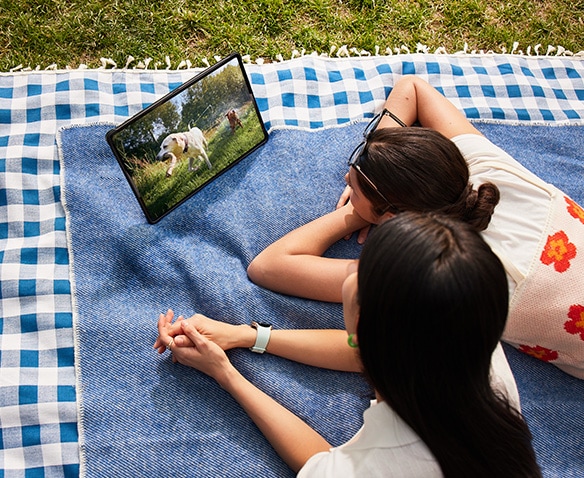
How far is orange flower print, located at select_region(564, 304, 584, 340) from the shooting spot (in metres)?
1.66

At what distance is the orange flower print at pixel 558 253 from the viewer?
1.65 metres

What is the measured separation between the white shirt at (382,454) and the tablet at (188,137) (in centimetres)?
96

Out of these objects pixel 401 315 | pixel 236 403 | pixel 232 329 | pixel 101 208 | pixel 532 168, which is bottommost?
pixel 236 403

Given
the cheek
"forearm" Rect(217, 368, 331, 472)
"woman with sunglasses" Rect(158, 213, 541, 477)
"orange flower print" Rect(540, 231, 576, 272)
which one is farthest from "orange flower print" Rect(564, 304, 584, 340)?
"forearm" Rect(217, 368, 331, 472)

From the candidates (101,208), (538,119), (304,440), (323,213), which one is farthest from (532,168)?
(101,208)

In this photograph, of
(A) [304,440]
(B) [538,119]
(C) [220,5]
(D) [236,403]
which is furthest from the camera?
(C) [220,5]

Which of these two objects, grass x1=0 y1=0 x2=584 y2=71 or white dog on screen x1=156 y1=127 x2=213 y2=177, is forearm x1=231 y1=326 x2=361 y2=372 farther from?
grass x1=0 y1=0 x2=584 y2=71

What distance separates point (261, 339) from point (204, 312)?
0.72 ft

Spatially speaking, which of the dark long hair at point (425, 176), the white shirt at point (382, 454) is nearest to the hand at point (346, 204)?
the dark long hair at point (425, 176)

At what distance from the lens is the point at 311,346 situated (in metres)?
1.83

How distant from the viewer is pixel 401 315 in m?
1.16

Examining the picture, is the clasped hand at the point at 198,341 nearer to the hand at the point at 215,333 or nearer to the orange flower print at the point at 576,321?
the hand at the point at 215,333

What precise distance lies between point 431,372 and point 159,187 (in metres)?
1.13

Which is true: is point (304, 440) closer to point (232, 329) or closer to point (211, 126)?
point (232, 329)
